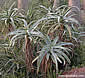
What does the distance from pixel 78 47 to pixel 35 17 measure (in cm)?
142

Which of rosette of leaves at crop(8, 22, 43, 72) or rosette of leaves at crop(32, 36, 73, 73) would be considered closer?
rosette of leaves at crop(32, 36, 73, 73)

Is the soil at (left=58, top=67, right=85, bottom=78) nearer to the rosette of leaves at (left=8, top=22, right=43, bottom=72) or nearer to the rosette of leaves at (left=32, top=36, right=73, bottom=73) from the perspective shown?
the rosette of leaves at (left=32, top=36, right=73, bottom=73)

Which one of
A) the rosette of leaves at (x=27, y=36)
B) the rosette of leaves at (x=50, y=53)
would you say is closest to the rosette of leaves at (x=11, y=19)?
the rosette of leaves at (x=27, y=36)

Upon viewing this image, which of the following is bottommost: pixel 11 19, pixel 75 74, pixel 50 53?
pixel 75 74

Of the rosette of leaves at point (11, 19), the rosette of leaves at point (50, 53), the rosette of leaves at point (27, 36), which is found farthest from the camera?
the rosette of leaves at point (11, 19)

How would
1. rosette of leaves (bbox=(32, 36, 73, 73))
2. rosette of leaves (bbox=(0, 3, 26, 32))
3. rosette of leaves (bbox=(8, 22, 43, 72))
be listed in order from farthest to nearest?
1. rosette of leaves (bbox=(0, 3, 26, 32))
2. rosette of leaves (bbox=(8, 22, 43, 72))
3. rosette of leaves (bbox=(32, 36, 73, 73))

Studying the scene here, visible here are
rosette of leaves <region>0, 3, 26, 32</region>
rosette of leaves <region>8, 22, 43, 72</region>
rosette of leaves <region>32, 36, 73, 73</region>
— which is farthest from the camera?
rosette of leaves <region>0, 3, 26, 32</region>

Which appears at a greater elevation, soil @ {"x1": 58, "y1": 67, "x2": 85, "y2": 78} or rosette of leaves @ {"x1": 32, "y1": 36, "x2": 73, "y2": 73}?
rosette of leaves @ {"x1": 32, "y1": 36, "x2": 73, "y2": 73}

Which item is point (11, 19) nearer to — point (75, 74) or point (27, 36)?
point (27, 36)

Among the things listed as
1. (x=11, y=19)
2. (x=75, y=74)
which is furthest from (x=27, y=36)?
(x=75, y=74)

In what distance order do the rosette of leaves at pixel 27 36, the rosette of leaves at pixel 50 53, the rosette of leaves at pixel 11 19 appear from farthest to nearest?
the rosette of leaves at pixel 11 19, the rosette of leaves at pixel 27 36, the rosette of leaves at pixel 50 53

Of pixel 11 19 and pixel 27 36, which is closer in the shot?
pixel 27 36

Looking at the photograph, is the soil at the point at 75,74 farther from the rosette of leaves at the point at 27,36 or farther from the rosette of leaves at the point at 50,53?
the rosette of leaves at the point at 27,36

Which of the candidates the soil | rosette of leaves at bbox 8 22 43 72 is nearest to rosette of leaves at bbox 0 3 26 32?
rosette of leaves at bbox 8 22 43 72
